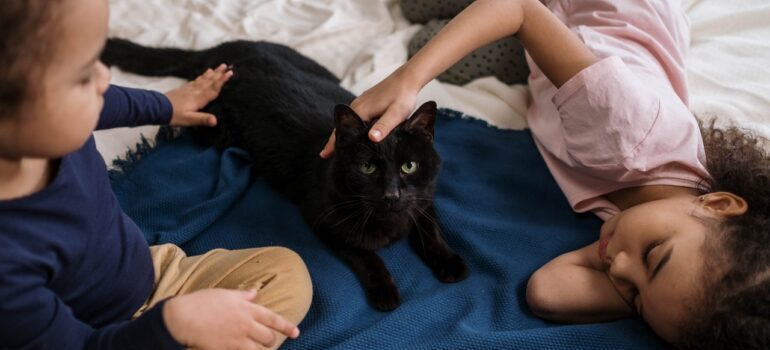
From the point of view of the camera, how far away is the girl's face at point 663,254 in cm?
90

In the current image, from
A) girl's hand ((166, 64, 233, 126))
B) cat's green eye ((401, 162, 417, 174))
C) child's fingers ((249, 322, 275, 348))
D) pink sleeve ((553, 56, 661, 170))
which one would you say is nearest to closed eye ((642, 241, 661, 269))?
pink sleeve ((553, 56, 661, 170))

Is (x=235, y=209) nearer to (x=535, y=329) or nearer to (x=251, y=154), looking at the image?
(x=251, y=154)

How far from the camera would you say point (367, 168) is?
44.5 inches

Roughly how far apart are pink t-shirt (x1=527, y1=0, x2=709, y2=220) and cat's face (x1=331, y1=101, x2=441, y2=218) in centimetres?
36

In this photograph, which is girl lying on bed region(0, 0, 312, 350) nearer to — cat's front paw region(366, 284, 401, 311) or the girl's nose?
cat's front paw region(366, 284, 401, 311)

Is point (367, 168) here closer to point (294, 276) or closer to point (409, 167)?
point (409, 167)

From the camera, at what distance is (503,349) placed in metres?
0.98

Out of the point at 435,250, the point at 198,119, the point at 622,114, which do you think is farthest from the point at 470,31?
the point at 198,119

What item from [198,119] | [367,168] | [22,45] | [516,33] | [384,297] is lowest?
[384,297]

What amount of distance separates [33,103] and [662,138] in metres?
1.13

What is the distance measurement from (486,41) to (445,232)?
1.59 feet

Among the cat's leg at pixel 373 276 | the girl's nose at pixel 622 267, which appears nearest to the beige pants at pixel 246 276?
the cat's leg at pixel 373 276

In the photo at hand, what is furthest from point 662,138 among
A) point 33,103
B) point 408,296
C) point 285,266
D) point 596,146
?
point 33,103

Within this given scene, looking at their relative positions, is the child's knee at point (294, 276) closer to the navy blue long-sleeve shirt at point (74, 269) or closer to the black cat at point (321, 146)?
the black cat at point (321, 146)
